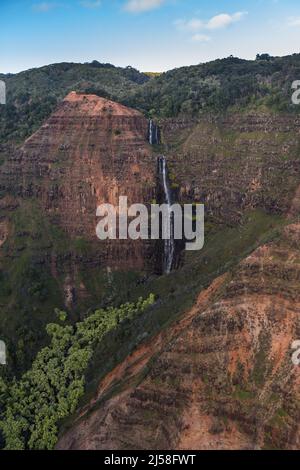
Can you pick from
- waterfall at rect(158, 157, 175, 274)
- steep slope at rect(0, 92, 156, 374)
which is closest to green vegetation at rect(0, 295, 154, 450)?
steep slope at rect(0, 92, 156, 374)

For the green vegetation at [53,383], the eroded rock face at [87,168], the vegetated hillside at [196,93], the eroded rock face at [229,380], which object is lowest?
the green vegetation at [53,383]

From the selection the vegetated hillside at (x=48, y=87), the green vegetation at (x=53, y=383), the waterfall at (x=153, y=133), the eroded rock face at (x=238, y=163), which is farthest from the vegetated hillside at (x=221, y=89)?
the green vegetation at (x=53, y=383)

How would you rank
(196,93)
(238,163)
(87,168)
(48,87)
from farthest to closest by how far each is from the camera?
(48,87), (196,93), (87,168), (238,163)

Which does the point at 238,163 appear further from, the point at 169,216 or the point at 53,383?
the point at 53,383

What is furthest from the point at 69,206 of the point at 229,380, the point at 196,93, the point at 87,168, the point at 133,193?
the point at 229,380

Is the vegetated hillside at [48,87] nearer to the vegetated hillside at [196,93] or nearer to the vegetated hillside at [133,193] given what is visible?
the vegetated hillside at [196,93]

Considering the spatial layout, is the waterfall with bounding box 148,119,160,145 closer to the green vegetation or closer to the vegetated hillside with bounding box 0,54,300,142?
the vegetated hillside with bounding box 0,54,300,142
